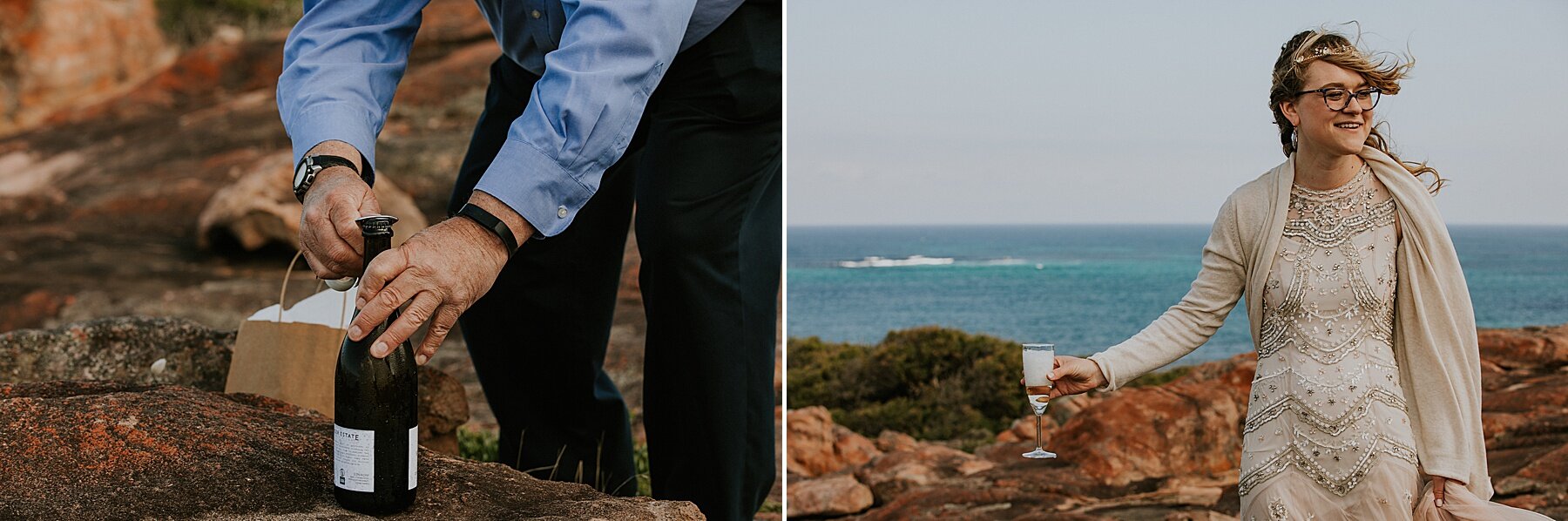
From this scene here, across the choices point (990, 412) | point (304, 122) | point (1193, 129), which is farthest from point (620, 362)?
point (1193, 129)

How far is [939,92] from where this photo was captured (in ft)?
32.7

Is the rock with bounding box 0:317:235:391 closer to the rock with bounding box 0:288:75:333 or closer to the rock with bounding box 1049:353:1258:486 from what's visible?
the rock with bounding box 1049:353:1258:486

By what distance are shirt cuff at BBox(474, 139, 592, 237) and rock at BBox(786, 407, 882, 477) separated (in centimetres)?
394

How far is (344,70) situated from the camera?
210cm

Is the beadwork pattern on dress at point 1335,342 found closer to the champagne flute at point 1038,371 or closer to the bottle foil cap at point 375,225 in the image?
the champagne flute at point 1038,371

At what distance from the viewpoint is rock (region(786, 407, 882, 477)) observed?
18.3ft

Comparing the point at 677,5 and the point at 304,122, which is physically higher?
the point at 677,5

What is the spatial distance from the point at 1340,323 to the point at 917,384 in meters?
5.53

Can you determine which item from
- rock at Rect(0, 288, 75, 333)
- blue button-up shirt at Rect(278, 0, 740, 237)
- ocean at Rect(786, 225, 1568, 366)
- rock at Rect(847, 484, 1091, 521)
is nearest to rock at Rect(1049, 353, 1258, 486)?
rock at Rect(847, 484, 1091, 521)

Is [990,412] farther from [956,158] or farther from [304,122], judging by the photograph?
[304,122]

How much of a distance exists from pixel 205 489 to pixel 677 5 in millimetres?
960

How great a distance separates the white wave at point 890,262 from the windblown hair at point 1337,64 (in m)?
9.67

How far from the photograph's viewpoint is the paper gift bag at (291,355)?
240 centimetres

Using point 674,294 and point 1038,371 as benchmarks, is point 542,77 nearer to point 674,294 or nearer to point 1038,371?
point 674,294
